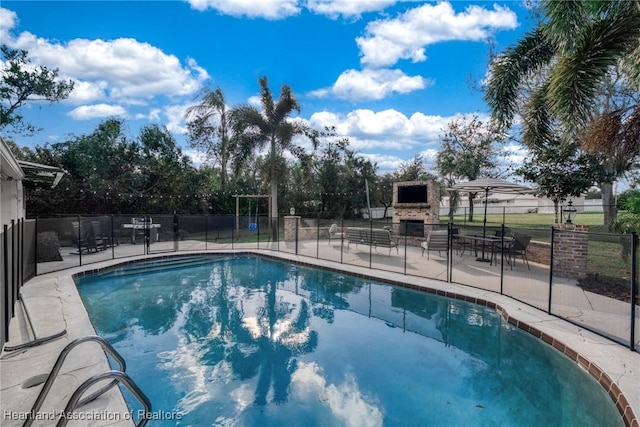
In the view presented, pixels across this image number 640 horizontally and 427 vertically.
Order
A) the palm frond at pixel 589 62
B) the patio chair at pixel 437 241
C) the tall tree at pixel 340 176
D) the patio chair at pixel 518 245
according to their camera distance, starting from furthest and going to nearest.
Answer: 1. the tall tree at pixel 340 176
2. the patio chair at pixel 437 241
3. the patio chair at pixel 518 245
4. the palm frond at pixel 589 62

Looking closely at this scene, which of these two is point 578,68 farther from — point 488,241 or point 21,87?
point 21,87

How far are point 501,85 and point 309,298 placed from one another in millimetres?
6450

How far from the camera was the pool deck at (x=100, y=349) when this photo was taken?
110 inches

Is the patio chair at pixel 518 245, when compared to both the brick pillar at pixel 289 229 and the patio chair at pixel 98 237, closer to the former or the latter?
the brick pillar at pixel 289 229

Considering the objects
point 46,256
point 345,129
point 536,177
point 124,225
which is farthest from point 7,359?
point 345,129

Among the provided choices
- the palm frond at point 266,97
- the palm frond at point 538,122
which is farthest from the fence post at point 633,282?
the palm frond at point 266,97

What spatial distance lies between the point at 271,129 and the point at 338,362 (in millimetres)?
11799

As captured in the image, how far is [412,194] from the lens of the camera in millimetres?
13773

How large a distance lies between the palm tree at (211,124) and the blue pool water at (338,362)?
13048mm

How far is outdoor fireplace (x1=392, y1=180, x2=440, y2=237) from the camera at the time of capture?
13.0 metres

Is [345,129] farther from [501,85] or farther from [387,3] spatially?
[501,85]

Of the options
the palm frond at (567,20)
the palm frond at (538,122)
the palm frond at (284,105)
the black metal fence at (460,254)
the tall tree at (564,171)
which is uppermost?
the palm frond at (284,105)

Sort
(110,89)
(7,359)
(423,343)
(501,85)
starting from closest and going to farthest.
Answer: (7,359) → (423,343) → (501,85) → (110,89)

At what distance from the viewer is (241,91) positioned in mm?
18031
